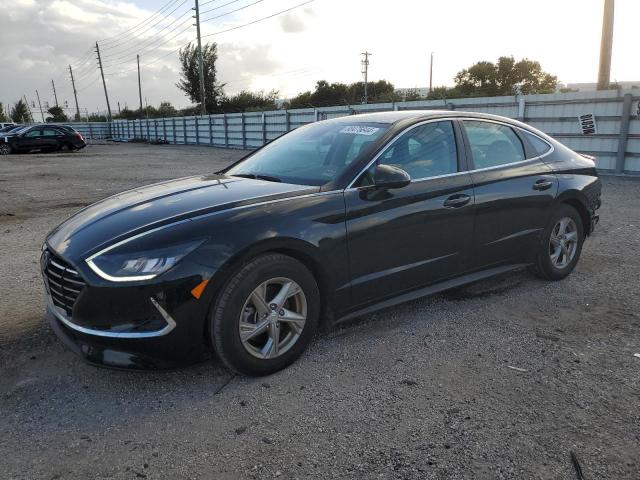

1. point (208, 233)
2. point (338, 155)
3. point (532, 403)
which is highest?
point (338, 155)

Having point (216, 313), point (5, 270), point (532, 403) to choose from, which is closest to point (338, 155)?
point (216, 313)

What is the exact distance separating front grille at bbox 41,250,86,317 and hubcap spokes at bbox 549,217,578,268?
12.8 feet

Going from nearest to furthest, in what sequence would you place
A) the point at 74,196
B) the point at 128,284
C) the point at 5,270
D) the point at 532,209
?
the point at 128,284 < the point at 532,209 < the point at 5,270 < the point at 74,196

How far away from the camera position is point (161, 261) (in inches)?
106

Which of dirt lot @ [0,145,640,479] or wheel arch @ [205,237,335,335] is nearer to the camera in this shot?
dirt lot @ [0,145,640,479]

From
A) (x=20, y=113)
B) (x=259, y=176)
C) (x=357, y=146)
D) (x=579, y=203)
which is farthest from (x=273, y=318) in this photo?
(x=20, y=113)

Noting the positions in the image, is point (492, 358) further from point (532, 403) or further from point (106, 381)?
point (106, 381)

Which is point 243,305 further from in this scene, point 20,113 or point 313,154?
point 20,113

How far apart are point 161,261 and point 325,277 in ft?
3.35

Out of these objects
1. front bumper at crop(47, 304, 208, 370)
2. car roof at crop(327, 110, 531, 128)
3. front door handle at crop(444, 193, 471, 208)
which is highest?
car roof at crop(327, 110, 531, 128)

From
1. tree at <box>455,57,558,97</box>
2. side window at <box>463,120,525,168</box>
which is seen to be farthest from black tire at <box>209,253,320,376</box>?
tree at <box>455,57,558,97</box>

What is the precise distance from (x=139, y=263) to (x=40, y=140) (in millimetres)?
28298

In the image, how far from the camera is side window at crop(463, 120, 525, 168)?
4109 millimetres

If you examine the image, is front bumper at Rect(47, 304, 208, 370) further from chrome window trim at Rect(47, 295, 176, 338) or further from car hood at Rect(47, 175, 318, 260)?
car hood at Rect(47, 175, 318, 260)
